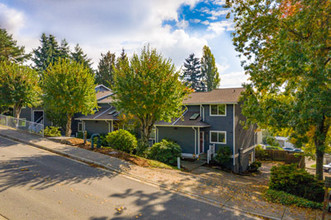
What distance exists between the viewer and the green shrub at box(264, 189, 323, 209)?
Answer: 8.40 m

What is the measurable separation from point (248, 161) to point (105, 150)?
17765 millimetres

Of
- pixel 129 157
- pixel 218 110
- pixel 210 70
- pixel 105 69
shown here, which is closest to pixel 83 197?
pixel 129 157

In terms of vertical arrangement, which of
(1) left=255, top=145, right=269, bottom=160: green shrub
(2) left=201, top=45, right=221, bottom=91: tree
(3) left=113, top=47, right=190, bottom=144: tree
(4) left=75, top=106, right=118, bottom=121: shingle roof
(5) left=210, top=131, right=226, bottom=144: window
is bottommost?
(1) left=255, top=145, right=269, bottom=160: green shrub

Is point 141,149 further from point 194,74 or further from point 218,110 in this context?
point 194,74

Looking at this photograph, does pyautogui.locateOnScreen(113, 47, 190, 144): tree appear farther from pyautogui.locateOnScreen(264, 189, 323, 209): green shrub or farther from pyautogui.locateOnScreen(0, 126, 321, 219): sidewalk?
pyautogui.locateOnScreen(264, 189, 323, 209): green shrub

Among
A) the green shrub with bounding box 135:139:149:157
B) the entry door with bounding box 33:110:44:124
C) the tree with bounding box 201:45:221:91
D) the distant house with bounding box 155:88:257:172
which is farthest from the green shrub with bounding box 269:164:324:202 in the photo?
the tree with bounding box 201:45:221:91

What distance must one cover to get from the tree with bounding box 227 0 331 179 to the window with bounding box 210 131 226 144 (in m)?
7.63

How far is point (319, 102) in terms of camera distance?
28.7ft

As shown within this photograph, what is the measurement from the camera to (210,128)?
21.0 meters

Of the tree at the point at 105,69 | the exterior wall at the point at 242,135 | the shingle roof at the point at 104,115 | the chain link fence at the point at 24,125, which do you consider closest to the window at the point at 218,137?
the exterior wall at the point at 242,135

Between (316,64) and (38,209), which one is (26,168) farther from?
(316,64)

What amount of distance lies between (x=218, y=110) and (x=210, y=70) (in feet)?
97.8

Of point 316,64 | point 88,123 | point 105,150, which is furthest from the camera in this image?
point 88,123

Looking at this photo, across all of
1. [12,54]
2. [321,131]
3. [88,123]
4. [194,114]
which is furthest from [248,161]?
[12,54]
